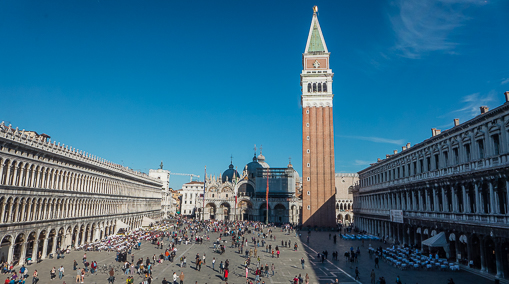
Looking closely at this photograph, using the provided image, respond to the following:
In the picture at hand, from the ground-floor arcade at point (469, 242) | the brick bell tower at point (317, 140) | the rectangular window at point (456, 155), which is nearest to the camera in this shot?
the ground-floor arcade at point (469, 242)

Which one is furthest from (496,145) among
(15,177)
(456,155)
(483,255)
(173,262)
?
(15,177)

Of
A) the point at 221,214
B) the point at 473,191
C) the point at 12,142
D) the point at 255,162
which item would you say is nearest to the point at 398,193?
the point at 473,191

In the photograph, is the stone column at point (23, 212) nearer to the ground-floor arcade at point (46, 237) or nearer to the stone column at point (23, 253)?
the ground-floor arcade at point (46, 237)

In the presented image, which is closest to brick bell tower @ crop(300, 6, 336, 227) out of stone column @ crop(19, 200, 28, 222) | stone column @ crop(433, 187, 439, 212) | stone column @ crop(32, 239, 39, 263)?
stone column @ crop(433, 187, 439, 212)

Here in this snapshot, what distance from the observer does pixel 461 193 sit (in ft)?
95.8

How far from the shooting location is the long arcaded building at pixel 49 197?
28.5 m

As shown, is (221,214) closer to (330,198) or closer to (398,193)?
(330,198)

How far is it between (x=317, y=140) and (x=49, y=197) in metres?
53.3

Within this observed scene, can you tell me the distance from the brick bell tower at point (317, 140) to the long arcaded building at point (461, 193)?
89.4 ft

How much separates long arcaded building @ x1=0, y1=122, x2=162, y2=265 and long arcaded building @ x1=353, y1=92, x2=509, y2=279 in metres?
36.5

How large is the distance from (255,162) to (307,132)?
4001 centimetres

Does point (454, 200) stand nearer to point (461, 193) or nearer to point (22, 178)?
point (461, 193)

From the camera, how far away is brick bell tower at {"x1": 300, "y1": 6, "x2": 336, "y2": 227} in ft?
234

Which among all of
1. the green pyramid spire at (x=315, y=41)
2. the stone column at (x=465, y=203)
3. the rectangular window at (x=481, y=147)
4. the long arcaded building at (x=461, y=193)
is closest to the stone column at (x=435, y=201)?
the long arcaded building at (x=461, y=193)
